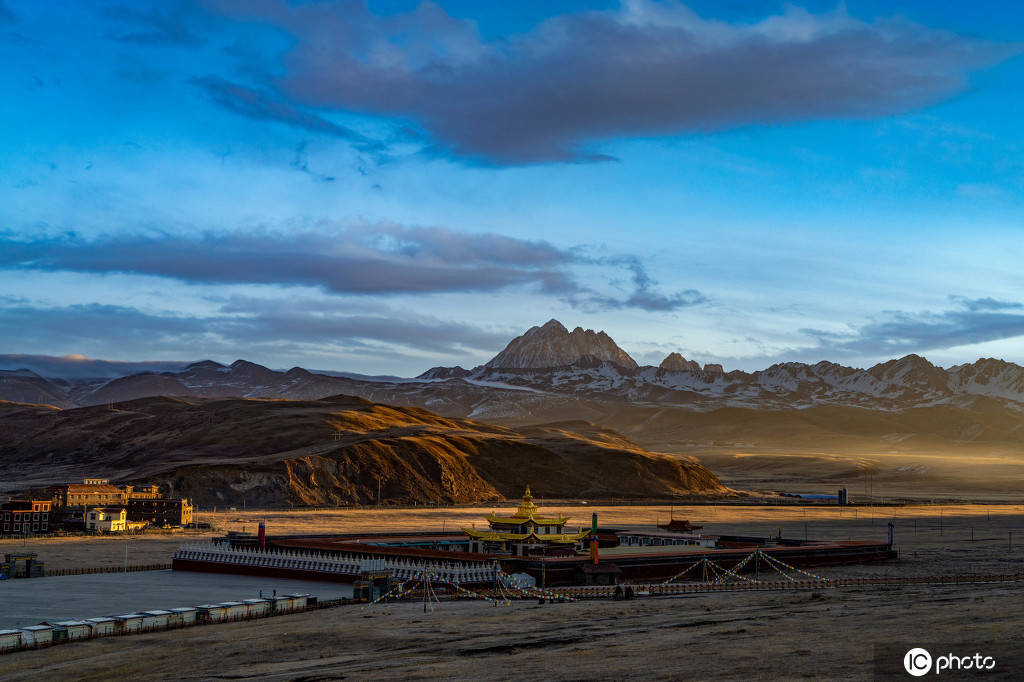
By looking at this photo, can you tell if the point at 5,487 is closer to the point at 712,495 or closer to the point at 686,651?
the point at 712,495

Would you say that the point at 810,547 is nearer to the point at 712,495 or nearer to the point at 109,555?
the point at 109,555

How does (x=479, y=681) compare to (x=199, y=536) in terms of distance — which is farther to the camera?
(x=199, y=536)

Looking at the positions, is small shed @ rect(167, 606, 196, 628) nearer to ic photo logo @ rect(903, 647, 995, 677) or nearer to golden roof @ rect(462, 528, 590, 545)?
ic photo logo @ rect(903, 647, 995, 677)

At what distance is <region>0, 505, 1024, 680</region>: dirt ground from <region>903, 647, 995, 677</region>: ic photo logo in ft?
4.00

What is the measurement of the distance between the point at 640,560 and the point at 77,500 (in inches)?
3348

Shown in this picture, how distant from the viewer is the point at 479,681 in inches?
1144

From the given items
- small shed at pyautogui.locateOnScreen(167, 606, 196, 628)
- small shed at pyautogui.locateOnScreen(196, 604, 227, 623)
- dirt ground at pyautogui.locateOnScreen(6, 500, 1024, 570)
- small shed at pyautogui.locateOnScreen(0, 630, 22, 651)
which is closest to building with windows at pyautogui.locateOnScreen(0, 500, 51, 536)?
dirt ground at pyautogui.locateOnScreen(6, 500, 1024, 570)

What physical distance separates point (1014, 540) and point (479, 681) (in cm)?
8844

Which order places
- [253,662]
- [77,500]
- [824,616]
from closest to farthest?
[253,662], [824,616], [77,500]

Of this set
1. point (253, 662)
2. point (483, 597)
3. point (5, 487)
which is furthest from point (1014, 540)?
point (5, 487)

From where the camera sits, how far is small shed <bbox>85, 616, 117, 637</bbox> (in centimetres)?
4431

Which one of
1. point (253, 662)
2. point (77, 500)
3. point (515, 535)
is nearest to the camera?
point (253, 662)

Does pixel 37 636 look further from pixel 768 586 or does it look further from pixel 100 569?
pixel 768 586

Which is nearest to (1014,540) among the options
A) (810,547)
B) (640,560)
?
(810,547)
